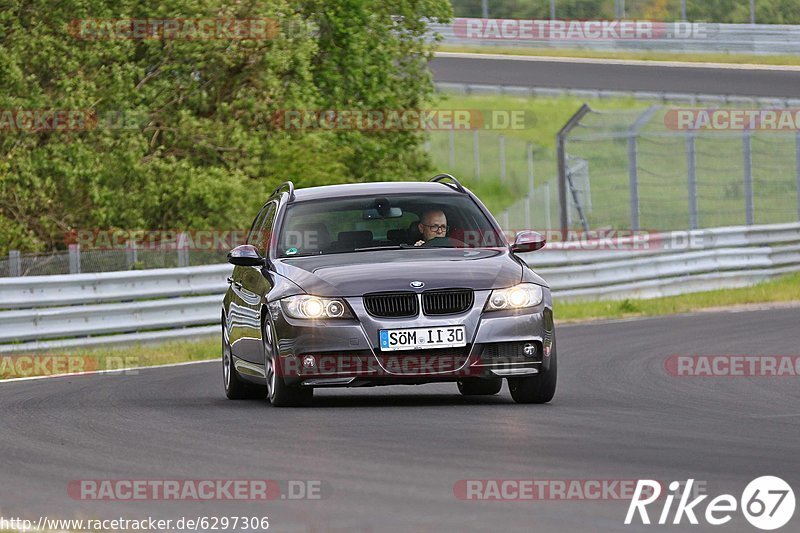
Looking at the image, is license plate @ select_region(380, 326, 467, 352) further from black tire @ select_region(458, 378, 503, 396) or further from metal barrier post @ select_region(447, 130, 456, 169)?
metal barrier post @ select_region(447, 130, 456, 169)

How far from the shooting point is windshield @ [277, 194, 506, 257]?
39.5ft

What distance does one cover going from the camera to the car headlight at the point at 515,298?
36.0ft

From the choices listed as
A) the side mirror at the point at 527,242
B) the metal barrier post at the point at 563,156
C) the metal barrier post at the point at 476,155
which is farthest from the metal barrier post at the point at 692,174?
the metal barrier post at the point at 476,155

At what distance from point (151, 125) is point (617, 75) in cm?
2330

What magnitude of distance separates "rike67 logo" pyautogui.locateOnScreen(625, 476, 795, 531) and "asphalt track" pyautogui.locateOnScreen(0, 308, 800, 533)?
7cm

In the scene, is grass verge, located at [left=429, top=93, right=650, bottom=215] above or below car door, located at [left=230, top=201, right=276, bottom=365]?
below

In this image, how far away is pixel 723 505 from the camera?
6723 mm

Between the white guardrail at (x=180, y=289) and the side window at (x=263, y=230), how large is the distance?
5.97 meters

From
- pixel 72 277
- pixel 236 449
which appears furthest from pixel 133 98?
pixel 236 449

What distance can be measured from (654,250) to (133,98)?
28.3 feet

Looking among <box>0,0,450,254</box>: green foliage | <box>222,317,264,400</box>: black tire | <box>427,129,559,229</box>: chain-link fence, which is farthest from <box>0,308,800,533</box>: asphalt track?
<box>427,129,559,229</box>: chain-link fence

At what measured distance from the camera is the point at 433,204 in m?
12.4

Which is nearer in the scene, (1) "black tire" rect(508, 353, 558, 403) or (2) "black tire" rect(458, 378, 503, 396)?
(1) "black tire" rect(508, 353, 558, 403)

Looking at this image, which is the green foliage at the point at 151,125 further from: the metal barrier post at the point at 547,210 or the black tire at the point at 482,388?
the black tire at the point at 482,388
